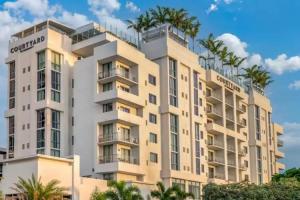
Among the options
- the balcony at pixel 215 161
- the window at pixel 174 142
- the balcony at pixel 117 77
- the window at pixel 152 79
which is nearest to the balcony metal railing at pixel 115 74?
the balcony at pixel 117 77

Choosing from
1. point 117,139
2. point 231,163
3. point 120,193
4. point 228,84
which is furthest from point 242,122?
point 120,193

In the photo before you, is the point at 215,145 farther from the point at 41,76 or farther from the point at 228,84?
the point at 41,76

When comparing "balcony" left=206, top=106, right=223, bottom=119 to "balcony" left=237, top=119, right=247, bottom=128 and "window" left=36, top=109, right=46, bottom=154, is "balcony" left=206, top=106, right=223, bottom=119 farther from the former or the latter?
"window" left=36, top=109, right=46, bottom=154

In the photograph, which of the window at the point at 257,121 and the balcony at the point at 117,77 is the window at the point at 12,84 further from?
the window at the point at 257,121

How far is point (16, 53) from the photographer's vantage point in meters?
81.5

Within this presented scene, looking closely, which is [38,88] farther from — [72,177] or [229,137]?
[229,137]

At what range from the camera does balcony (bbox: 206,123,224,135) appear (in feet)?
302

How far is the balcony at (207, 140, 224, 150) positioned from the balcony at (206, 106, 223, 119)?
4.12 metres

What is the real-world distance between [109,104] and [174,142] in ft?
39.9

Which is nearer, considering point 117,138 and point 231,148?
point 117,138

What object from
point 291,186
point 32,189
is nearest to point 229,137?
point 291,186

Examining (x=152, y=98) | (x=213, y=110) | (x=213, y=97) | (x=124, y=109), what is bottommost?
(x=124, y=109)

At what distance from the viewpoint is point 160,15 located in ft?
299

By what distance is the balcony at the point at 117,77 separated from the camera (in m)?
73.7
